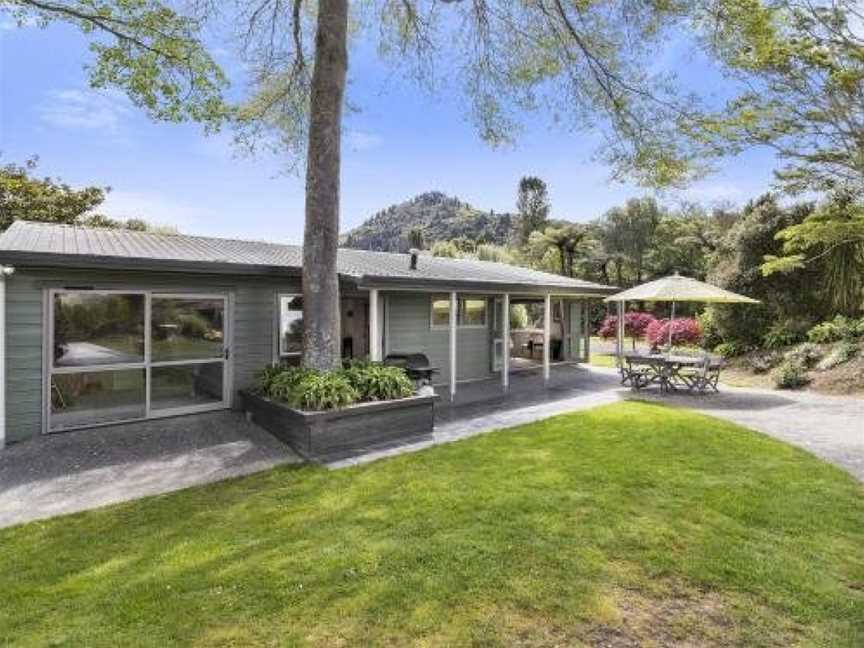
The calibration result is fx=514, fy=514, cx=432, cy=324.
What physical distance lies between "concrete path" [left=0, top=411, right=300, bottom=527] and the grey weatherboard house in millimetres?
501

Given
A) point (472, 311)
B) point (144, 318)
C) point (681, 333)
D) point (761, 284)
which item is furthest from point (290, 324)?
point (681, 333)

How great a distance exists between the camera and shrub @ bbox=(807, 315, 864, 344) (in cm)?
1346

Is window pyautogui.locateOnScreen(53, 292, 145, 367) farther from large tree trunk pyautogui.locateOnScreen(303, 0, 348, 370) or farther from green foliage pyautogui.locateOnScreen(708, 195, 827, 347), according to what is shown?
green foliage pyautogui.locateOnScreen(708, 195, 827, 347)

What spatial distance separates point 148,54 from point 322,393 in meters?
6.40

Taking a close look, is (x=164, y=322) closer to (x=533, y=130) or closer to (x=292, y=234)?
(x=533, y=130)

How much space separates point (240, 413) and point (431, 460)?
13.2 ft

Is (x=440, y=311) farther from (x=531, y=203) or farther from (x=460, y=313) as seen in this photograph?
(x=531, y=203)

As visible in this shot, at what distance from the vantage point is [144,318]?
8.10 metres

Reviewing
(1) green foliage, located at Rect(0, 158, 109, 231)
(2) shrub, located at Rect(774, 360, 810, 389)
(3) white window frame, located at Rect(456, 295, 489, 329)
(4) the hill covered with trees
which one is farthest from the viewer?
(4) the hill covered with trees

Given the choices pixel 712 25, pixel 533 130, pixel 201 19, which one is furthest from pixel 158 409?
pixel 712 25

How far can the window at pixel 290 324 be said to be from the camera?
9.79 metres

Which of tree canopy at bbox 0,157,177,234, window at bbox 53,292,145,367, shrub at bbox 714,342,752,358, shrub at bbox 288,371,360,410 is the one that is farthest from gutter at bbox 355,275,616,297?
tree canopy at bbox 0,157,177,234

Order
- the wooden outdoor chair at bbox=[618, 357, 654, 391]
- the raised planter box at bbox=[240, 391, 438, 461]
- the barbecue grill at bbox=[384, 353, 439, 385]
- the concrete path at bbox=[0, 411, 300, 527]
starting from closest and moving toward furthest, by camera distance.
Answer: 1. the concrete path at bbox=[0, 411, 300, 527]
2. the raised planter box at bbox=[240, 391, 438, 461]
3. the barbecue grill at bbox=[384, 353, 439, 385]
4. the wooden outdoor chair at bbox=[618, 357, 654, 391]

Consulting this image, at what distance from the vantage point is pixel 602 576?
12.2 feet
